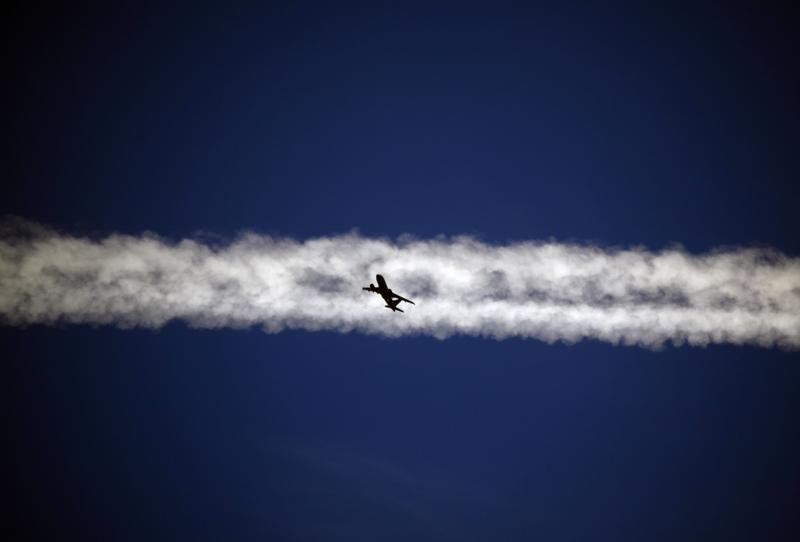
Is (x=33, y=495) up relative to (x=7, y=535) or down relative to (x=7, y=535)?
up

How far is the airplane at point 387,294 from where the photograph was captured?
4569 cm

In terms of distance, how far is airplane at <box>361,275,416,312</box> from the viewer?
4569 centimetres

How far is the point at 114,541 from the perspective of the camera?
95.0 meters

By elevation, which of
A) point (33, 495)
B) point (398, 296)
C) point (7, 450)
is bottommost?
point (33, 495)

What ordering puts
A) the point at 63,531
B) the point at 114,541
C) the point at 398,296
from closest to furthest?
the point at 398,296, the point at 114,541, the point at 63,531

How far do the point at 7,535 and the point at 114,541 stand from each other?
1138 inches

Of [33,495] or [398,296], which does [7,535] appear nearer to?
[33,495]

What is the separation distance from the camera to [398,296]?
151 ft

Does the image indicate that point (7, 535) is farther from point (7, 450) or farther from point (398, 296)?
point (398, 296)

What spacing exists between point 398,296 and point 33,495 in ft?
316

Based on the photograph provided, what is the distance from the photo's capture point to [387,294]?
4597cm

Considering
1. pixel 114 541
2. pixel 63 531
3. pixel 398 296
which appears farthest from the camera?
pixel 63 531

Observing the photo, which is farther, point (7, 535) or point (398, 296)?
point (7, 535)

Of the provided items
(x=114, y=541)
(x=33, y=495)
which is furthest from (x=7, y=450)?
(x=114, y=541)
